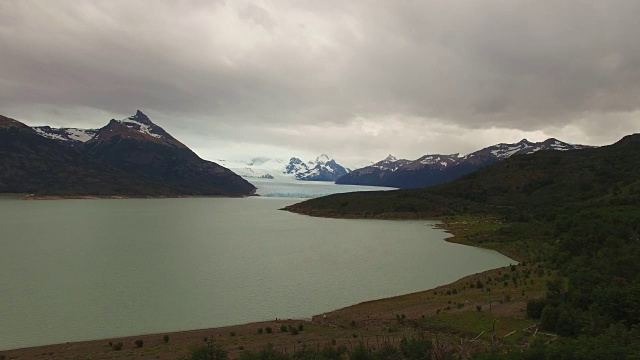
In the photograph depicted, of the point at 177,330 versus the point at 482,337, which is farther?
the point at 177,330

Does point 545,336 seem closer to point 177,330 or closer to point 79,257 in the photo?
point 177,330

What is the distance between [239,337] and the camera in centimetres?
3506

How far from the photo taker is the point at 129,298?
46.3m

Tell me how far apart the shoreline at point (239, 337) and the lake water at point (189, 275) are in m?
2.06

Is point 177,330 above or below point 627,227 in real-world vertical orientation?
below

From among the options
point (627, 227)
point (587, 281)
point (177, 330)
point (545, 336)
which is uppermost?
point (627, 227)

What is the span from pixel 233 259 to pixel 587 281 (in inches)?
1991

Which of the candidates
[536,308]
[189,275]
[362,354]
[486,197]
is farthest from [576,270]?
[486,197]

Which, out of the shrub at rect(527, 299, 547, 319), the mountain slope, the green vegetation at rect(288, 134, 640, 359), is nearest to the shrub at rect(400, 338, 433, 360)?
the green vegetation at rect(288, 134, 640, 359)

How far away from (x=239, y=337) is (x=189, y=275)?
25.8 metres

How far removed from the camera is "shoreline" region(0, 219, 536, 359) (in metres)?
31.3

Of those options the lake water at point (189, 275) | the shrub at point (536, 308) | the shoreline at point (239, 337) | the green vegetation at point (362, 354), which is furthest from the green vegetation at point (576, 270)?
the lake water at point (189, 275)

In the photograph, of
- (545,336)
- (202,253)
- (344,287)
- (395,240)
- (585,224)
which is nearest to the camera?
(545,336)

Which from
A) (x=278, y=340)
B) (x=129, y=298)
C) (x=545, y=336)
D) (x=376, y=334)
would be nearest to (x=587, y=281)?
(x=545, y=336)
